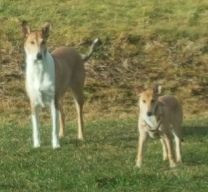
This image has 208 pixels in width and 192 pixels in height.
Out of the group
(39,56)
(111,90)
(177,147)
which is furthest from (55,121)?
(111,90)

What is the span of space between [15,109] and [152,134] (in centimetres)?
796

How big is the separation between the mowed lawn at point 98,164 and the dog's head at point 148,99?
779 mm

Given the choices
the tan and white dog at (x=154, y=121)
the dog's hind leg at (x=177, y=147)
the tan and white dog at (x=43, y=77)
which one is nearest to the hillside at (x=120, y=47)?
the tan and white dog at (x=43, y=77)

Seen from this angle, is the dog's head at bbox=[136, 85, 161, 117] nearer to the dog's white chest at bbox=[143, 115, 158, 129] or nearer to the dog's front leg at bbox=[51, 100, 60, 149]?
the dog's white chest at bbox=[143, 115, 158, 129]

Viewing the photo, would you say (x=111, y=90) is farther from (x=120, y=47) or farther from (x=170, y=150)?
(x=170, y=150)

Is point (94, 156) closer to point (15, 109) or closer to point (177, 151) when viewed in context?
point (177, 151)

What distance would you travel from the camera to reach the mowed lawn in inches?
399

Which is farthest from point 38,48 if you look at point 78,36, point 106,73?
point 78,36

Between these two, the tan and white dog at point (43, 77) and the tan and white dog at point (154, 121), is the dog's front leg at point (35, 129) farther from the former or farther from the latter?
the tan and white dog at point (154, 121)

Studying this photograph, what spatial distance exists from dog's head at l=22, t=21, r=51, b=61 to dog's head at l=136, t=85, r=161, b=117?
2.22m

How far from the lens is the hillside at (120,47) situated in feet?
65.4

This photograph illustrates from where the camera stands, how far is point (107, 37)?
23688 millimetres

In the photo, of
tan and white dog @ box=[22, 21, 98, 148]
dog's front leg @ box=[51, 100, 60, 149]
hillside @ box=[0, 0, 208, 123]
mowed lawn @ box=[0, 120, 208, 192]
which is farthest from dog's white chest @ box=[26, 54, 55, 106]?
hillside @ box=[0, 0, 208, 123]

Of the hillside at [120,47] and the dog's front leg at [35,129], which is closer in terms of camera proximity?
the dog's front leg at [35,129]
